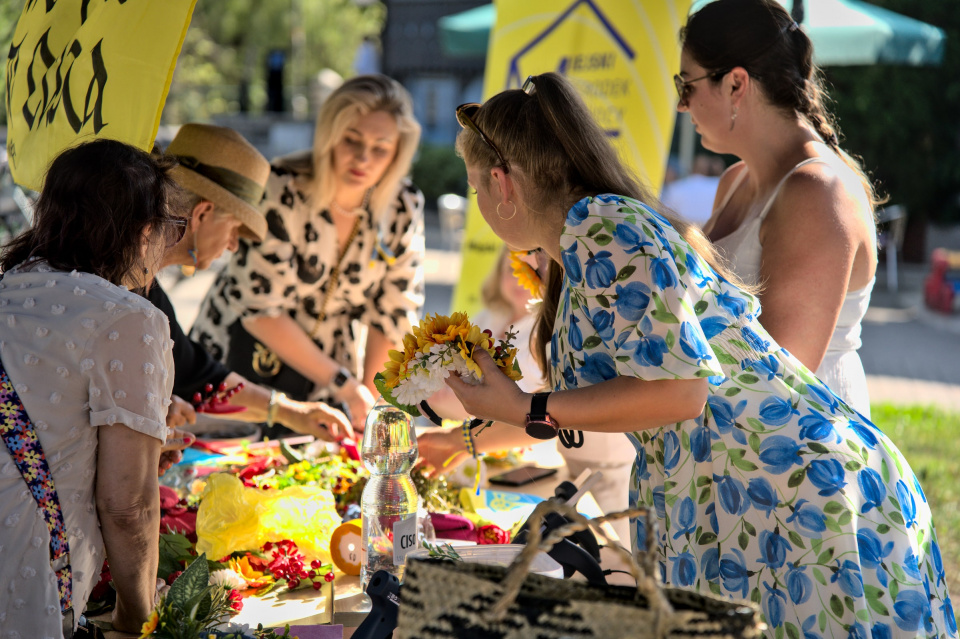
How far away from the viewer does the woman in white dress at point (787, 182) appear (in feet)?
6.28

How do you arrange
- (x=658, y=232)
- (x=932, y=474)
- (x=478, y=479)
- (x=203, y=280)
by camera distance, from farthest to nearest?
(x=203, y=280) → (x=932, y=474) → (x=478, y=479) → (x=658, y=232)

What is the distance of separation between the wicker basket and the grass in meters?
3.88

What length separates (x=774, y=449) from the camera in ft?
4.89

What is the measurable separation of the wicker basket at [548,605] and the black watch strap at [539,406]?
0.46 metres

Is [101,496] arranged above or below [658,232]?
below

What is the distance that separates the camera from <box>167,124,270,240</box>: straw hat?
2.43 metres

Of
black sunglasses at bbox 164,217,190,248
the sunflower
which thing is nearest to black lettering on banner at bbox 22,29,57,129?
black sunglasses at bbox 164,217,190,248

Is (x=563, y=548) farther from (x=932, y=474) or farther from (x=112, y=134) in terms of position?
(x=932, y=474)

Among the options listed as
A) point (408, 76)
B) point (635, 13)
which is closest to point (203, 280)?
point (635, 13)

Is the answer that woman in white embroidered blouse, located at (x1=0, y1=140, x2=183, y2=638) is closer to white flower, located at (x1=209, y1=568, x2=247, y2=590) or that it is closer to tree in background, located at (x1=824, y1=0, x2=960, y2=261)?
white flower, located at (x1=209, y1=568, x2=247, y2=590)

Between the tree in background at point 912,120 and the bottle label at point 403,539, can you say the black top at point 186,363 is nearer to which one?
the bottle label at point 403,539

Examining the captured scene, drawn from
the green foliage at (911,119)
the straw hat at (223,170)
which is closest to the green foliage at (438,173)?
the green foliage at (911,119)

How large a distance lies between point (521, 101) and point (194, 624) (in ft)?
3.55

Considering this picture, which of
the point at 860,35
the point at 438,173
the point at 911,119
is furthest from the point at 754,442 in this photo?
the point at 438,173
